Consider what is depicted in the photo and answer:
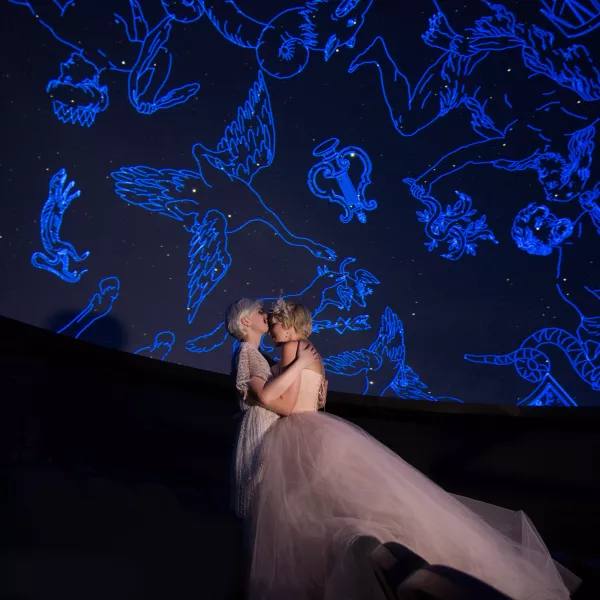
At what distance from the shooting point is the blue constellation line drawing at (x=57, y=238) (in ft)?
11.3

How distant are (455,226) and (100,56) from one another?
9.61ft

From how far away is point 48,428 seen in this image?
3.48m

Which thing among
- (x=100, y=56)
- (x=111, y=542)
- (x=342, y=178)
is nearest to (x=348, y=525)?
(x=111, y=542)

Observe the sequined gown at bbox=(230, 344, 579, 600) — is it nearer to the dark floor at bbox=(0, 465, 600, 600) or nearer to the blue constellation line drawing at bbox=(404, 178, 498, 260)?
the dark floor at bbox=(0, 465, 600, 600)

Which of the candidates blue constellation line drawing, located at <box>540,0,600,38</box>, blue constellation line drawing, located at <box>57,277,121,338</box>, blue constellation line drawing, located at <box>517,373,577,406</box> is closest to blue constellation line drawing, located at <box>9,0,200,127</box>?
blue constellation line drawing, located at <box>57,277,121,338</box>

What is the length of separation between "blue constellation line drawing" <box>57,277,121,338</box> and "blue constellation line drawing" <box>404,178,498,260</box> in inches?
95.2

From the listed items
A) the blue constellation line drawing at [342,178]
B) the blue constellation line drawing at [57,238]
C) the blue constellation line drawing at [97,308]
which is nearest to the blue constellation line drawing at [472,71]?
the blue constellation line drawing at [342,178]

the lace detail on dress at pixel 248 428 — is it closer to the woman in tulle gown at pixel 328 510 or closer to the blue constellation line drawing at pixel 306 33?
the woman in tulle gown at pixel 328 510

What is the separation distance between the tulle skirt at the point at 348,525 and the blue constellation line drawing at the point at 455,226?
2481 mm

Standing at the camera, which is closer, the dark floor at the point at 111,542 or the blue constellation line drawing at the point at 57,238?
the dark floor at the point at 111,542

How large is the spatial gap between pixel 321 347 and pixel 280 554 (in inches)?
93.9

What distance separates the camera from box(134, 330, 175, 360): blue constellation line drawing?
371 centimetres

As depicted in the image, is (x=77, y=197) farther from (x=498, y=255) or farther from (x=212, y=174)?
(x=498, y=255)

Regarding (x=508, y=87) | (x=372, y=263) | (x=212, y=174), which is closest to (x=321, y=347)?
(x=372, y=263)
